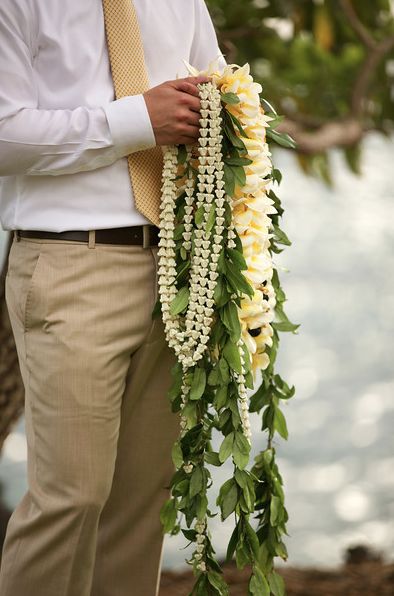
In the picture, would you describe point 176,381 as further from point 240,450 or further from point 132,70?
point 132,70

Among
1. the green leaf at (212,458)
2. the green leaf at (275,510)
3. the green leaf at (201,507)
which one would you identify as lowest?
the green leaf at (275,510)

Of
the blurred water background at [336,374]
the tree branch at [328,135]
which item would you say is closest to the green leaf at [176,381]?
the blurred water background at [336,374]

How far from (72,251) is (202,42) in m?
0.58

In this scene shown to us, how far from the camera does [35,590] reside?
6.14 ft

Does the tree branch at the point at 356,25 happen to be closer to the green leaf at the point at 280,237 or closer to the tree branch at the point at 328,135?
the tree branch at the point at 328,135

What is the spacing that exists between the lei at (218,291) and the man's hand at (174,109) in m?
0.02

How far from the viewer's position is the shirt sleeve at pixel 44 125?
175cm

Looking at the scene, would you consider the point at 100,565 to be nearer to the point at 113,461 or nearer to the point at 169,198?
the point at 113,461

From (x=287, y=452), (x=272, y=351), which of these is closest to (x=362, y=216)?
(x=287, y=452)

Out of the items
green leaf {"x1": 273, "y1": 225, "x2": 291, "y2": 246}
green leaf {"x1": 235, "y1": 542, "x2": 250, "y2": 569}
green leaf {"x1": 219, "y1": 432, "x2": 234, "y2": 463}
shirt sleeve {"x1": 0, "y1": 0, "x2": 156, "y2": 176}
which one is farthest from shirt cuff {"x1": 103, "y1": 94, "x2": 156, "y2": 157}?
green leaf {"x1": 235, "y1": 542, "x2": 250, "y2": 569}

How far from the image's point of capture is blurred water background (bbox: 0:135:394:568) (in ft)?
13.7

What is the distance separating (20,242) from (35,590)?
68cm

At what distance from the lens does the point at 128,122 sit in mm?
1781

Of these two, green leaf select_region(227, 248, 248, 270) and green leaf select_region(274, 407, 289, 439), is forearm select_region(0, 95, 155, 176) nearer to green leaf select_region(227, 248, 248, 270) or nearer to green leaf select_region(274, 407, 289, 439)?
green leaf select_region(227, 248, 248, 270)
